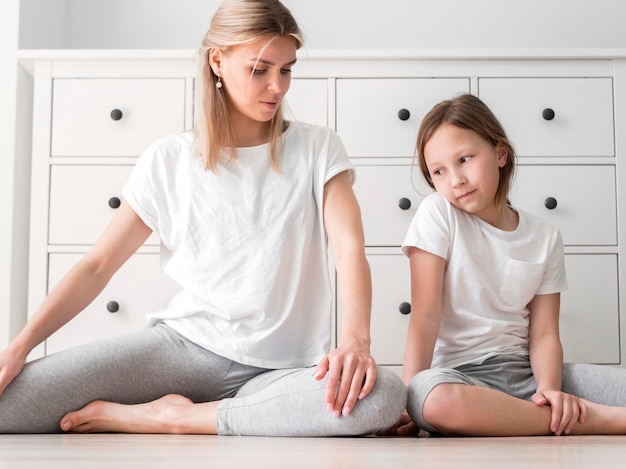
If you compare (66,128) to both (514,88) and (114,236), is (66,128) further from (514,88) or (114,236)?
(514,88)

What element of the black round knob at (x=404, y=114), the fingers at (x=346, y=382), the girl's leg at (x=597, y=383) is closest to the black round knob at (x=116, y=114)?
the black round knob at (x=404, y=114)

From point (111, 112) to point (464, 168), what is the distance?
0.90m

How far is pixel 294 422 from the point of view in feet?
3.78

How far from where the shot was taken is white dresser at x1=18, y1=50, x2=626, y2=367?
1.92 metres

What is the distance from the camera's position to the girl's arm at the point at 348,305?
1122mm

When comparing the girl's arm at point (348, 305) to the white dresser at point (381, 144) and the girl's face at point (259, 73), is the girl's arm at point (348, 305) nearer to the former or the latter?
the girl's face at point (259, 73)

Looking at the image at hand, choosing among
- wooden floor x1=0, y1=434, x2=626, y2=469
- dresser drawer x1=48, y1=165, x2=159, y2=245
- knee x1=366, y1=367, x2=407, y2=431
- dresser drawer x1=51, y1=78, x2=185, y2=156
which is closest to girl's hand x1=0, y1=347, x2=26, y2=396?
wooden floor x1=0, y1=434, x2=626, y2=469

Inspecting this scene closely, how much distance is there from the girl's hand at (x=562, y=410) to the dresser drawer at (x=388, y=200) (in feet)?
2.38

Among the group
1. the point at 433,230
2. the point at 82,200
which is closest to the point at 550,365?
the point at 433,230

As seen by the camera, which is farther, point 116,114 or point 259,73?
point 116,114

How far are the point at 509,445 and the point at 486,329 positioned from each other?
18.9 inches

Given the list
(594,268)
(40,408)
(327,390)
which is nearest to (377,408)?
(327,390)

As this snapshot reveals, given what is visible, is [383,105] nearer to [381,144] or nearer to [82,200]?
[381,144]

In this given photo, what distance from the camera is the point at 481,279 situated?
5.00 feet
